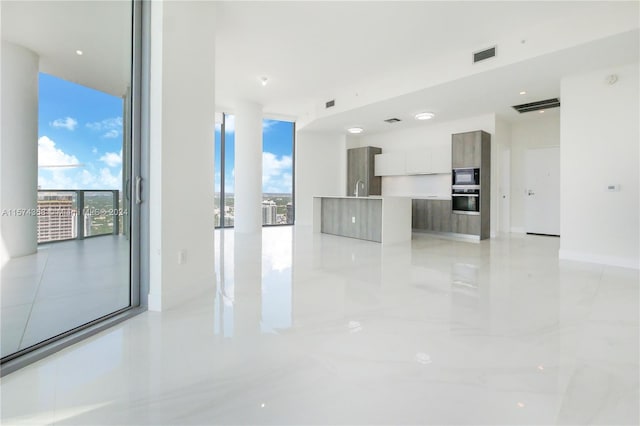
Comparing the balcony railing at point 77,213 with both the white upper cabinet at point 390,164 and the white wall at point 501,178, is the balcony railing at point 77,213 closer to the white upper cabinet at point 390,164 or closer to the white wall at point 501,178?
the white upper cabinet at point 390,164

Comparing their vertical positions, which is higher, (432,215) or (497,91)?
(497,91)

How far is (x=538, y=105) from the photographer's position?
5.99m

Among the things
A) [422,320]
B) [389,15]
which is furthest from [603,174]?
[422,320]

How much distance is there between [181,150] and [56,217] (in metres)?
1.00

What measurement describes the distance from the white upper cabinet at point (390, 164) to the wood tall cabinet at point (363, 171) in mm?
160

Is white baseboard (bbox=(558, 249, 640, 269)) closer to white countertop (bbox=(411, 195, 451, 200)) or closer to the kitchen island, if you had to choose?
the kitchen island

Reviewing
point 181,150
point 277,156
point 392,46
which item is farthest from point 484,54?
point 277,156

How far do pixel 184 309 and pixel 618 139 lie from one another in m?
5.42

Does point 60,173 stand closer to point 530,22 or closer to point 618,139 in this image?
point 530,22

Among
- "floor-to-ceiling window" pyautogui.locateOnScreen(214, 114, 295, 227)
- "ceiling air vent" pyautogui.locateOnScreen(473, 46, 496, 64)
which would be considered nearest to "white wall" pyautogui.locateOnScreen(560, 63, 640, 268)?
"ceiling air vent" pyautogui.locateOnScreen(473, 46, 496, 64)

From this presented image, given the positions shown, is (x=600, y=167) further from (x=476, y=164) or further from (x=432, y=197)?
(x=432, y=197)

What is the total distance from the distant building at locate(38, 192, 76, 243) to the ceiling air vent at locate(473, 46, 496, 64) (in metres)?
4.88

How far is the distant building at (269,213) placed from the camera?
898cm

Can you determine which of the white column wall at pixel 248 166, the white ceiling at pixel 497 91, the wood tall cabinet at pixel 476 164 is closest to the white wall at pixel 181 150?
the white ceiling at pixel 497 91
